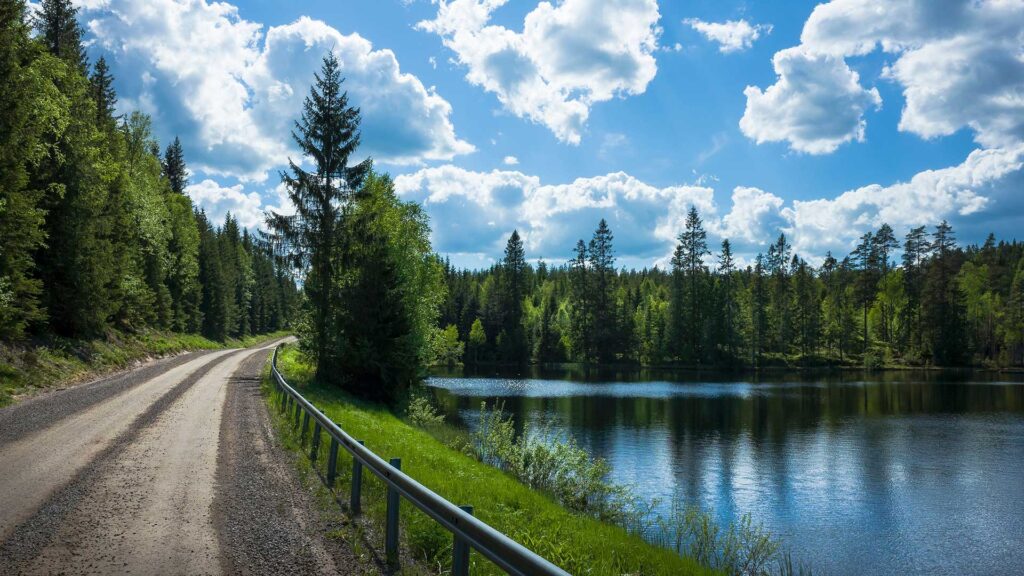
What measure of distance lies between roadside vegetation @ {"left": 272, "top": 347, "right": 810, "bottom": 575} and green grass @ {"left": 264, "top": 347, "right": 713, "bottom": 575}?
0.7 inches

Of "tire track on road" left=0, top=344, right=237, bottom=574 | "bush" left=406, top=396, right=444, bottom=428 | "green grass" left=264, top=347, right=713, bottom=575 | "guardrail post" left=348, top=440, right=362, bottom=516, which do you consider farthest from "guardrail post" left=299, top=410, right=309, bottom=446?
"bush" left=406, top=396, right=444, bottom=428

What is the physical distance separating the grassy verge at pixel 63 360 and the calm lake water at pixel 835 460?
1741 centimetres

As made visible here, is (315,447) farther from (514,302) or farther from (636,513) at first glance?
(514,302)

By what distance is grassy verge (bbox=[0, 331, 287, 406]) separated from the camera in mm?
18781

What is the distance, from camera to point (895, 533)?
1622 cm

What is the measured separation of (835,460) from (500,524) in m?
21.2

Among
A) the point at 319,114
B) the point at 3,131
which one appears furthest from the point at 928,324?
the point at 3,131

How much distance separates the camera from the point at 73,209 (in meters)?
26.6

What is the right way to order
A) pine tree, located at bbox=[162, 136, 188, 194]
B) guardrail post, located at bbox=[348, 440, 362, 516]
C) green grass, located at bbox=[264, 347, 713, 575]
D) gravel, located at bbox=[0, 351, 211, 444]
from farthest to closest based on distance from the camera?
pine tree, located at bbox=[162, 136, 188, 194]
gravel, located at bbox=[0, 351, 211, 444]
guardrail post, located at bbox=[348, 440, 362, 516]
green grass, located at bbox=[264, 347, 713, 575]

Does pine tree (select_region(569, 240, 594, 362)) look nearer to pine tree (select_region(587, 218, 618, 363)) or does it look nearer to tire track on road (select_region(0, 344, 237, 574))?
pine tree (select_region(587, 218, 618, 363))

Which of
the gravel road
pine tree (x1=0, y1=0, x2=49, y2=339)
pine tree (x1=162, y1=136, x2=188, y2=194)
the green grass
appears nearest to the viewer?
the gravel road

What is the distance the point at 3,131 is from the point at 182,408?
33.8 ft

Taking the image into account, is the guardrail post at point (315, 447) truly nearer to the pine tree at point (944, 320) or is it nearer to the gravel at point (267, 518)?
the gravel at point (267, 518)

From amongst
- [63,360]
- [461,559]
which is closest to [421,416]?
[63,360]
